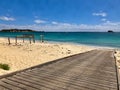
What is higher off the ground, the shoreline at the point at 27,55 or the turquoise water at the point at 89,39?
the turquoise water at the point at 89,39

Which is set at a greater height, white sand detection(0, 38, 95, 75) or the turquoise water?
the turquoise water

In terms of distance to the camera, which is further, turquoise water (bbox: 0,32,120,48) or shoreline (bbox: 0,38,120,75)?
turquoise water (bbox: 0,32,120,48)

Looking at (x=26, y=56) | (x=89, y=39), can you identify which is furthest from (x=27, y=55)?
(x=89, y=39)

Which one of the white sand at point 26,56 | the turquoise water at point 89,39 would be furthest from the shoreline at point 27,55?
the turquoise water at point 89,39

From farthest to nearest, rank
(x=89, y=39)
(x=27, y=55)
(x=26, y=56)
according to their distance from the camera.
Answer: (x=89, y=39)
(x=27, y=55)
(x=26, y=56)

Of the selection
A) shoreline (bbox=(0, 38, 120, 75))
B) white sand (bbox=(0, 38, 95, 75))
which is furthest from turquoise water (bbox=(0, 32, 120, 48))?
A: white sand (bbox=(0, 38, 95, 75))

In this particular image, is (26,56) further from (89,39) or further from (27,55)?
(89,39)

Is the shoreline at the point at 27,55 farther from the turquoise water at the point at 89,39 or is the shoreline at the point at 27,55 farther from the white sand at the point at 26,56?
the turquoise water at the point at 89,39

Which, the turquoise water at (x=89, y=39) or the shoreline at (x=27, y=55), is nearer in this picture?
the shoreline at (x=27, y=55)

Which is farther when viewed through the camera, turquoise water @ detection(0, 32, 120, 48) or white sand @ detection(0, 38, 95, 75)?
turquoise water @ detection(0, 32, 120, 48)

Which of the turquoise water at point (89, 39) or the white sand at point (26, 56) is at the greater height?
the turquoise water at point (89, 39)

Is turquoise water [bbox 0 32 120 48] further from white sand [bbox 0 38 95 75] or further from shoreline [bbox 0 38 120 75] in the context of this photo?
white sand [bbox 0 38 95 75]

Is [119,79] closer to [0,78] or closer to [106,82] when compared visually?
[106,82]

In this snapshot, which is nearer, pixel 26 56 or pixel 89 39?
pixel 26 56
